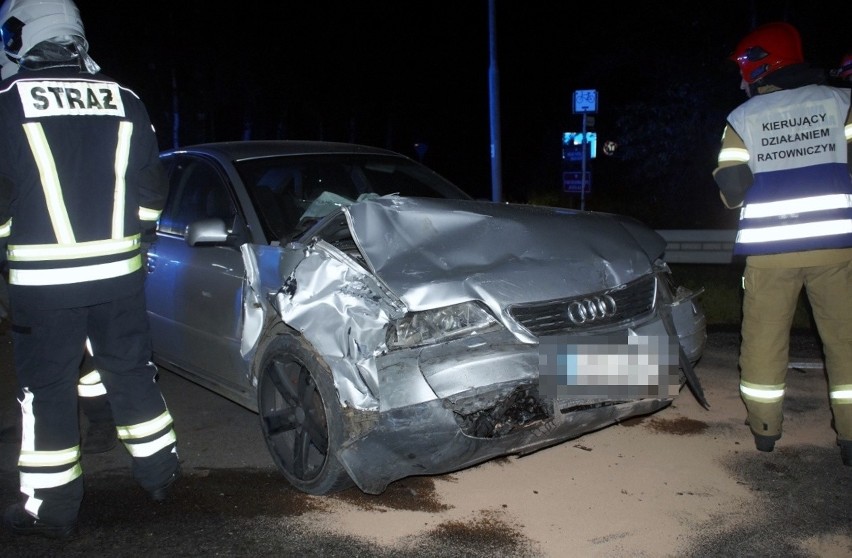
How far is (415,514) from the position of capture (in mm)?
3514

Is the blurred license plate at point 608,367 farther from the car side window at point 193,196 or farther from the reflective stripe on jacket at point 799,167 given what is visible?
the car side window at point 193,196

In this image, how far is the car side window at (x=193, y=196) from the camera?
178 inches

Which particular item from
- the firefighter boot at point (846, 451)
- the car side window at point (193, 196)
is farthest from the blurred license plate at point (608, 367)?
the car side window at point (193, 196)

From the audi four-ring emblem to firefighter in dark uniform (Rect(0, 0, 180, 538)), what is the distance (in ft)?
6.08

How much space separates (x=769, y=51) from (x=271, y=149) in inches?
108

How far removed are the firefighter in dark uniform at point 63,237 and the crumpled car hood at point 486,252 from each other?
38.6 inches

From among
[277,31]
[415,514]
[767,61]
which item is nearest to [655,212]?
[767,61]

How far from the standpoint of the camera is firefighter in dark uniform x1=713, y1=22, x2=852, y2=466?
3.85m

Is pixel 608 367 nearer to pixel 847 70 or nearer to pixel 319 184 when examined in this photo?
pixel 319 184

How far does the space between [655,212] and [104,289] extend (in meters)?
16.5

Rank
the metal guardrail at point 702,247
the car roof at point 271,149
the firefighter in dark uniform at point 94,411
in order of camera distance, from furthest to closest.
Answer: the metal guardrail at point 702,247
the car roof at point 271,149
the firefighter in dark uniform at point 94,411

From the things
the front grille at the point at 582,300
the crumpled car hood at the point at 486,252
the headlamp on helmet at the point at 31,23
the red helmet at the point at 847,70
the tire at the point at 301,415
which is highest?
the headlamp on helmet at the point at 31,23

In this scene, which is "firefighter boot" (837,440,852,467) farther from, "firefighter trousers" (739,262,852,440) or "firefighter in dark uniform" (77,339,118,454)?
"firefighter in dark uniform" (77,339,118,454)

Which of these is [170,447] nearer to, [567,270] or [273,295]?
[273,295]
